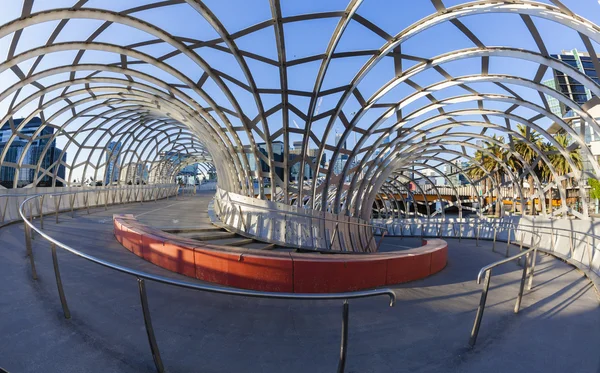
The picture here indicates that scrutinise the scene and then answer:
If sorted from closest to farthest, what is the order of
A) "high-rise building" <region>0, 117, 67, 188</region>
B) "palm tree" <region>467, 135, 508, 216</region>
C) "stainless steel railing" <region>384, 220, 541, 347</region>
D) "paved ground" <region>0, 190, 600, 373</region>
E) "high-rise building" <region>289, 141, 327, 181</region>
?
"paved ground" <region>0, 190, 600, 373</region>
"stainless steel railing" <region>384, 220, 541, 347</region>
"high-rise building" <region>289, 141, 327, 181</region>
"high-rise building" <region>0, 117, 67, 188</region>
"palm tree" <region>467, 135, 508, 216</region>

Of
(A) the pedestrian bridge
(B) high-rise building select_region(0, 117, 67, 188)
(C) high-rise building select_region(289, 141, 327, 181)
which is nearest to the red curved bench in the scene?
(A) the pedestrian bridge

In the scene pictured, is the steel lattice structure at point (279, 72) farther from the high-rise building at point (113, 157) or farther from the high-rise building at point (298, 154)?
the high-rise building at point (113, 157)

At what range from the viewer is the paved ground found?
2.89 m

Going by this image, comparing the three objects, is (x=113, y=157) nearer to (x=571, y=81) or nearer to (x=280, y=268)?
(x=280, y=268)

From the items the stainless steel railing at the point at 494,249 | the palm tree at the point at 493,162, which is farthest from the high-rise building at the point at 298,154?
the palm tree at the point at 493,162

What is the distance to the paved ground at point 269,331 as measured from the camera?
2.89 meters

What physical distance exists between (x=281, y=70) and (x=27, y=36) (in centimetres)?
916

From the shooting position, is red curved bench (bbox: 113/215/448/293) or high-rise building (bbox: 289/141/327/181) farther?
high-rise building (bbox: 289/141/327/181)

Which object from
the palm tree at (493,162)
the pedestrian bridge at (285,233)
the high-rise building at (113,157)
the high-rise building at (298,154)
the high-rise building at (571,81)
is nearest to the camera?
the pedestrian bridge at (285,233)

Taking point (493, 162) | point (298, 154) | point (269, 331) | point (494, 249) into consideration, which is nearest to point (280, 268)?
point (269, 331)

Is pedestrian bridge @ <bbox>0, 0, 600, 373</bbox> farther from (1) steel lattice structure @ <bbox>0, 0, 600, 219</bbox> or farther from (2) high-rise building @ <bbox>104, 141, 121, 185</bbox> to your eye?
(2) high-rise building @ <bbox>104, 141, 121, 185</bbox>

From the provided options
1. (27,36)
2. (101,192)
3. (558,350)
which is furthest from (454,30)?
(101,192)

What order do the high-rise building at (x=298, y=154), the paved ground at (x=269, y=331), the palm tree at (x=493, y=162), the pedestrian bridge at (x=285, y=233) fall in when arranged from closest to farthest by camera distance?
the paved ground at (x=269, y=331) < the pedestrian bridge at (x=285, y=233) < the high-rise building at (x=298, y=154) < the palm tree at (x=493, y=162)

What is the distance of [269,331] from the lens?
3.64 meters
